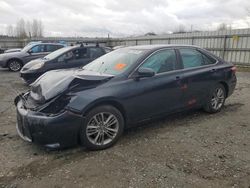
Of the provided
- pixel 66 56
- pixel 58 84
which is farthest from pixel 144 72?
pixel 66 56

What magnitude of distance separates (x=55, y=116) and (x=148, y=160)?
1375mm

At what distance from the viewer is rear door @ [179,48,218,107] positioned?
4.70m

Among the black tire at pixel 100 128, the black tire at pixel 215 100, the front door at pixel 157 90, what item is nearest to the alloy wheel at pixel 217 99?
the black tire at pixel 215 100

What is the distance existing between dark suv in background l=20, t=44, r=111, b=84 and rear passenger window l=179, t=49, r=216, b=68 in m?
4.89

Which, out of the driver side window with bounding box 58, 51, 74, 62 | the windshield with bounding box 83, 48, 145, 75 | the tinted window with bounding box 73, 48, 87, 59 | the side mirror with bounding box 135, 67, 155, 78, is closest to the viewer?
the side mirror with bounding box 135, 67, 155, 78

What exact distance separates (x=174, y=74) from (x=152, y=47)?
635 mm

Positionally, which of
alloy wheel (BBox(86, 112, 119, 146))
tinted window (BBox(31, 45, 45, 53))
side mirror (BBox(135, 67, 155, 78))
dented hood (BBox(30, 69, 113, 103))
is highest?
tinted window (BBox(31, 45, 45, 53))

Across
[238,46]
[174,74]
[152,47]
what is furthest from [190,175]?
[238,46]

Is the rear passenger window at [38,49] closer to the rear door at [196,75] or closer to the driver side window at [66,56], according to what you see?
the driver side window at [66,56]

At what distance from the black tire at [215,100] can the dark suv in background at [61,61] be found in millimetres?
5108

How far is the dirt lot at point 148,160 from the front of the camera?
Answer: 9.45ft

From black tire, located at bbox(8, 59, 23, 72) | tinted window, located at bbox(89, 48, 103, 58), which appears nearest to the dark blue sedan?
tinted window, located at bbox(89, 48, 103, 58)

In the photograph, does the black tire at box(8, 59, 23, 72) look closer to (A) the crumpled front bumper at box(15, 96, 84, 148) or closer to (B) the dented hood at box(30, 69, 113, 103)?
(B) the dented hood at box(30, 69, 113, 103)

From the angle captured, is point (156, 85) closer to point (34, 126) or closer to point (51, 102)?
point (51, 102)
